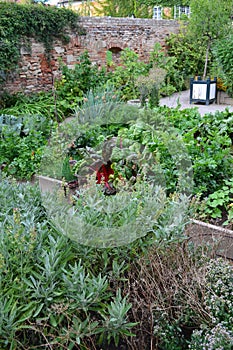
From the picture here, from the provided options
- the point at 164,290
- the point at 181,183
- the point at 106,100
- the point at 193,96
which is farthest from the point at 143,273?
the point at 193,96

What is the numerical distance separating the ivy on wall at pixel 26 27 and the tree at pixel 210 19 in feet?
8.96

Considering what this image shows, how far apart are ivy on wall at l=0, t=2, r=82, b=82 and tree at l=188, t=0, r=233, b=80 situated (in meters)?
2.73

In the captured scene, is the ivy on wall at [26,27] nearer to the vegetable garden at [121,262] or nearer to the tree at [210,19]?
the tree at [210,19]

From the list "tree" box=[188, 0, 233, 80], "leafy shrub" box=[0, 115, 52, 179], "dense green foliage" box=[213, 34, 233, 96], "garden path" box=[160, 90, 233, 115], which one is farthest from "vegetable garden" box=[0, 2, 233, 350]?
"tree" box=[188, 0, 233, 80]

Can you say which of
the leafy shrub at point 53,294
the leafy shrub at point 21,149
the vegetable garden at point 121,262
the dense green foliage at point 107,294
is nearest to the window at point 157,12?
the leafy shrub at point 21,149

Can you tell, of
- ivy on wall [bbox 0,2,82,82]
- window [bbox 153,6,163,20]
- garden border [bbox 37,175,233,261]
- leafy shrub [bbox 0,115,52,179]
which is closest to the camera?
garden border [bbox 37,175,233,261]

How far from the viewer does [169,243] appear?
216 centimetres

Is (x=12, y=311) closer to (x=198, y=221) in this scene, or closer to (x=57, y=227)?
(x=57, y=227)

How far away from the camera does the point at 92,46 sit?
9.09 meters

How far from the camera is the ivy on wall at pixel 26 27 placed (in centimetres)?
708

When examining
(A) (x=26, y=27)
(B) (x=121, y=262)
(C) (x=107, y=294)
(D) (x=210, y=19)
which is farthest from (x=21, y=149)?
(D) (x=210, y=19)

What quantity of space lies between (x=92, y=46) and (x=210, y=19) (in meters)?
2.82

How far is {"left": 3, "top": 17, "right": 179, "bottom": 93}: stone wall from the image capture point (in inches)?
309

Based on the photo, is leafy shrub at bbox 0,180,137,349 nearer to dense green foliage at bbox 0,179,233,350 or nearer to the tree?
dense green foliage at bbox 0,179,233,350
